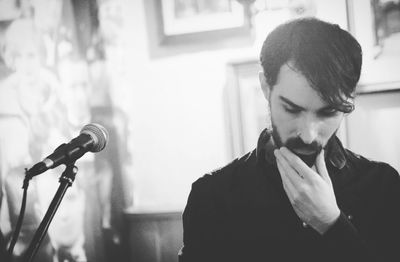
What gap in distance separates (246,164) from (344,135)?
0.42 m

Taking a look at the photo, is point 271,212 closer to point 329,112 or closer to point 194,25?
point 329,112

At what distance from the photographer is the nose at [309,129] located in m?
0.99

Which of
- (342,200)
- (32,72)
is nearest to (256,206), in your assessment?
(342,200)

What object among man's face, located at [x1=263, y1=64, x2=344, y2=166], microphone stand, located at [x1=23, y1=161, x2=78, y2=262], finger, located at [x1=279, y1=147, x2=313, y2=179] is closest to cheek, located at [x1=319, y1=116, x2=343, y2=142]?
man's face, located at [x1=263, y1=64, x2=344, y2=166]

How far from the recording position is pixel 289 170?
0.99 metres

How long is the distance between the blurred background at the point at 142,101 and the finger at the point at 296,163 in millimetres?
422

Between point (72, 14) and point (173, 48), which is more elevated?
point (72, 14)

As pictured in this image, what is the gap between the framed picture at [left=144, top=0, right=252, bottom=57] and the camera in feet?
4.71

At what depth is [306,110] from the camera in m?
0.98

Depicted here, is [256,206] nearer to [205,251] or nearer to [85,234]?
[205,251]

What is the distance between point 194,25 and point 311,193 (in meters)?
0.87

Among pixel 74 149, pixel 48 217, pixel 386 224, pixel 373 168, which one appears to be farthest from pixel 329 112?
pixel 48 217

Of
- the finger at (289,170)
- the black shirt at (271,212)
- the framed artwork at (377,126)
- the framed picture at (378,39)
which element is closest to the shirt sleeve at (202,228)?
the black shirt at (271,212)

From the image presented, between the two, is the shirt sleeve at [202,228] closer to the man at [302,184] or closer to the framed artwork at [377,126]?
the man at [302,184]
